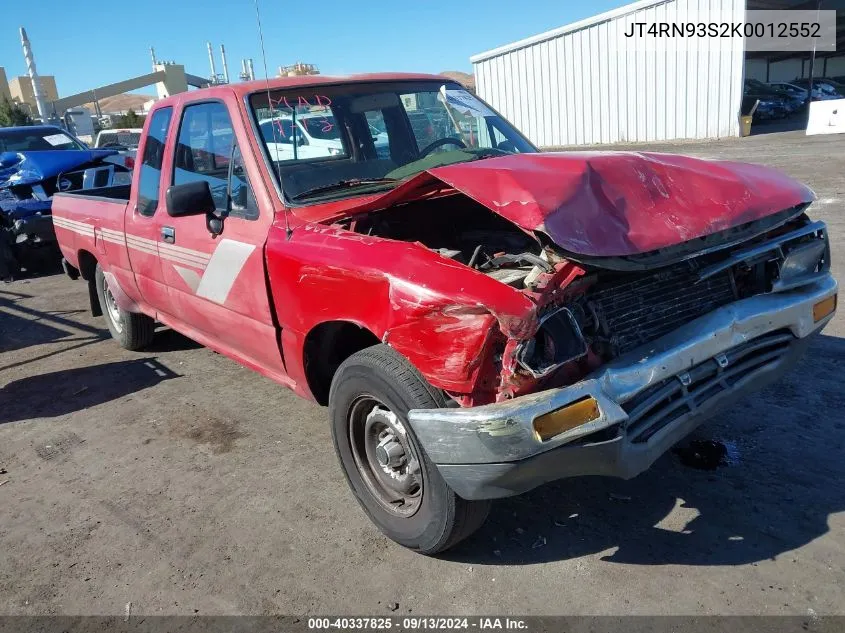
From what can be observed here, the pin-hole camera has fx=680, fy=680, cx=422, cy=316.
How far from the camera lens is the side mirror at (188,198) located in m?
3.43

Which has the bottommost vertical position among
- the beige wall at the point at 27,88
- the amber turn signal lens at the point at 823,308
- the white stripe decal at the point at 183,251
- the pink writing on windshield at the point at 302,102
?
the amber turn signal lens at the point at 823,308

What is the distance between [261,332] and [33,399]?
8.26ft

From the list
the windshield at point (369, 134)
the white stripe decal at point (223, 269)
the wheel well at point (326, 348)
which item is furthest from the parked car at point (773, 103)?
the wheel well at point (326, 348)

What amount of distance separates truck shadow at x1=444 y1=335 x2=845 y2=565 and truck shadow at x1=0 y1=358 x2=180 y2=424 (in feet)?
10.5

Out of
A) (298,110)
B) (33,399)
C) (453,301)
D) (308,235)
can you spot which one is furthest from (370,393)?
(33,399)

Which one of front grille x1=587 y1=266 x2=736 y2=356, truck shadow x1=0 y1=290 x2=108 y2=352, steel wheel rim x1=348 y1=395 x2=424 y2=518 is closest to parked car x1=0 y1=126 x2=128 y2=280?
truck shadow x1=0 y1=290 x2=108 y2=352

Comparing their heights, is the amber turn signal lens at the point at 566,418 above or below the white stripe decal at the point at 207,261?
below

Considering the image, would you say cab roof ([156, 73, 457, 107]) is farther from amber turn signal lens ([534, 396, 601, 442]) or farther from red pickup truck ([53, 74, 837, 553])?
amber turn signal lens ([534, 396, 601, 442])

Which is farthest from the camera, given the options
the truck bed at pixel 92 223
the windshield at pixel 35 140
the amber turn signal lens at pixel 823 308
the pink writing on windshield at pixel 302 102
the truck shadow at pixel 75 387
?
the windshield at pixel 35 140

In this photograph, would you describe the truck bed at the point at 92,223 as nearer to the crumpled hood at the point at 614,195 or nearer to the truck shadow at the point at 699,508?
the crumpled hood at the point at 614,195

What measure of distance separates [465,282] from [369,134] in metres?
2.07

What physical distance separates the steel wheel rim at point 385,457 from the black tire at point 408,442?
2 cm

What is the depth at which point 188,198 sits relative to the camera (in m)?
3.44

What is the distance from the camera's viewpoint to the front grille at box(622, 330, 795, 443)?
8.02 ft
